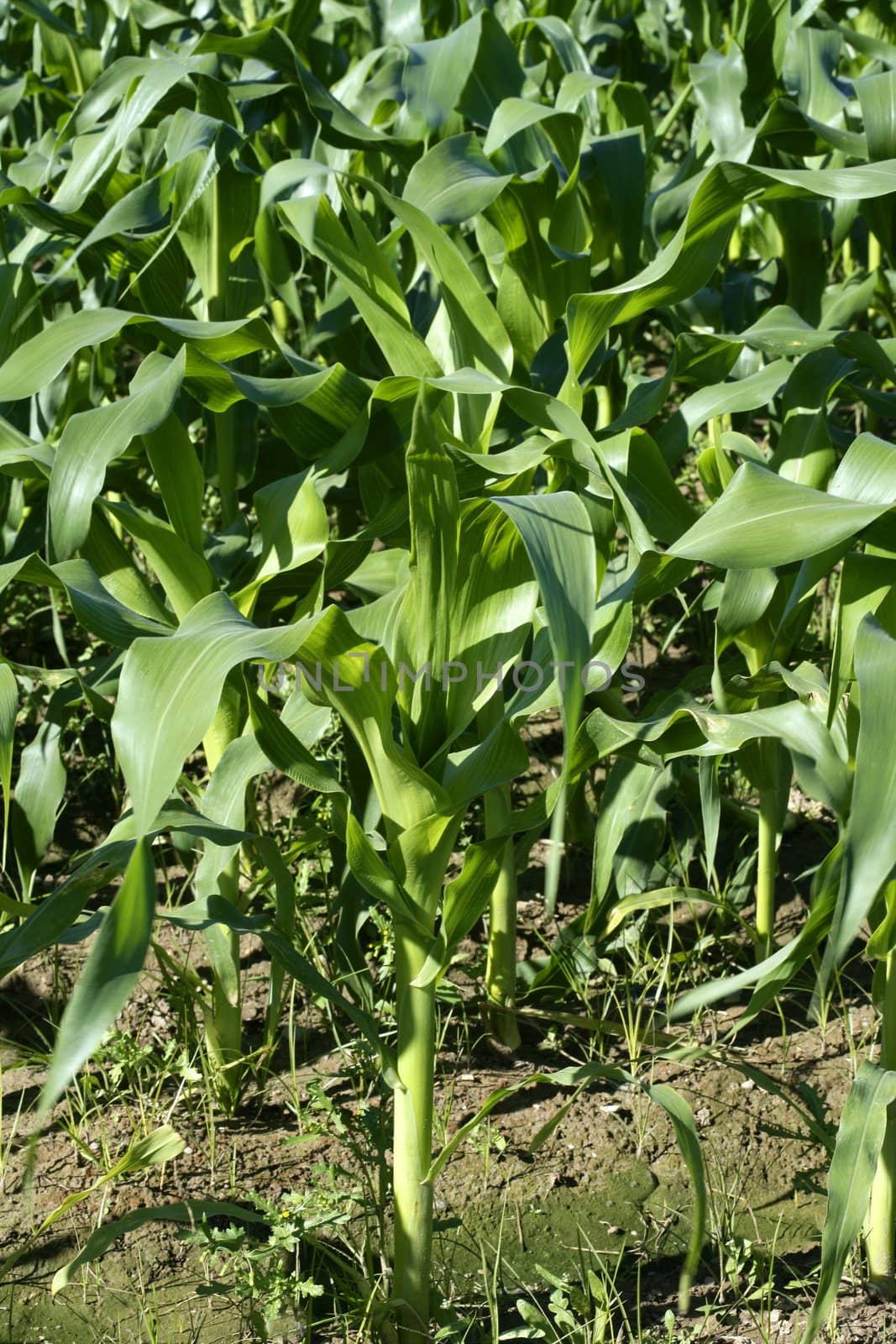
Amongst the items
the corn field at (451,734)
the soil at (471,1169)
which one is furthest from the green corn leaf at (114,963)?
the soil at (471,1169)

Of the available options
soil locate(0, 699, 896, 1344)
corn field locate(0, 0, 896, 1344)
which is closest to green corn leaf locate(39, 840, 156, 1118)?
corn field locate(0, 0, 896, 1344)

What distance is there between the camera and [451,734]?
3.95 ft

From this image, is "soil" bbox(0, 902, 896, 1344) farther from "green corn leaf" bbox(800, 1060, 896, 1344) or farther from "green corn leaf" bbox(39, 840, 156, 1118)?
"green corn leaf" bbox(39, 840, 156, 1118)

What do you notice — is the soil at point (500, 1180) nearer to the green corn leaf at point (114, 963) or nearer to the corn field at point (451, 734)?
the corn field at point (451, 734)

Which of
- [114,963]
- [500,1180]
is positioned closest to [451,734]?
[114,963]

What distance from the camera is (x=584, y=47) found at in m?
2.79

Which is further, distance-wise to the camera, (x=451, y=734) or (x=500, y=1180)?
(x=500, y=1180)

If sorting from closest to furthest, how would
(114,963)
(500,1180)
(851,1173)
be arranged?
(114,963) < (851,1173) < (500,1180)

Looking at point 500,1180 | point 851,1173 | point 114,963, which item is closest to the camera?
point 114,963

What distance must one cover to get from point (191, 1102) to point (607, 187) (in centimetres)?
135

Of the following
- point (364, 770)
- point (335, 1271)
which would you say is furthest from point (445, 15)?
point (335, 1271)

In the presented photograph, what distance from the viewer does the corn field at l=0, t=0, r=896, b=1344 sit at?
1.12 metres

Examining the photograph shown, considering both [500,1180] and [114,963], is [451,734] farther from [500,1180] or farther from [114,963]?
[500,1180]

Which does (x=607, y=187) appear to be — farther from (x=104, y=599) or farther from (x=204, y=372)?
(x=104, y=599)
